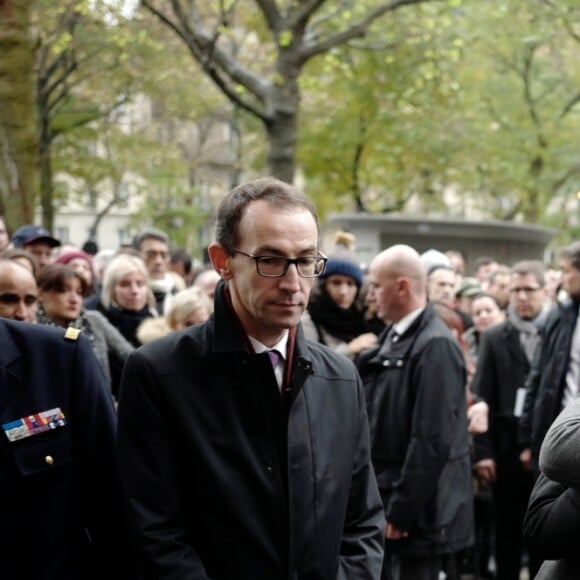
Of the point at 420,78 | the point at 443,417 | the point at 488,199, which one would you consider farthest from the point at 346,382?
the point at 488,199

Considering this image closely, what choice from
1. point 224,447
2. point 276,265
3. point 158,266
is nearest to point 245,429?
point 224,447

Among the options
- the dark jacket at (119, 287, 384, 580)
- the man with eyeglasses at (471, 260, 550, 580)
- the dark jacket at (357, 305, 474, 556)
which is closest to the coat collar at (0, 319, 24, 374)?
the dark jacket at (119, 287, 384, 580)

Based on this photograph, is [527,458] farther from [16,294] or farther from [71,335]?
[71,335]

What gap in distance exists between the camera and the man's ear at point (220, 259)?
3.26 meters

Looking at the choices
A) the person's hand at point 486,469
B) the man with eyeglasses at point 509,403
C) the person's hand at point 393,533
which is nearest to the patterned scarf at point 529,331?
the man with eyeglasses at point 509,403

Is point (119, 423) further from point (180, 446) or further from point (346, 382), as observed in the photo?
point (346, 382)

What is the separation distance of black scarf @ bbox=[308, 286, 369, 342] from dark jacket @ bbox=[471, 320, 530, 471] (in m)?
1.41

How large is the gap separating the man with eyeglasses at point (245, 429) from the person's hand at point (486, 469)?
498 cm

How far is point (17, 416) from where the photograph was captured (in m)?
3.02

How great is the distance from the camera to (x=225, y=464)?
3.05 m

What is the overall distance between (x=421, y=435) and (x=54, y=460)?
116 inches

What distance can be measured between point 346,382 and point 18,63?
537 cm

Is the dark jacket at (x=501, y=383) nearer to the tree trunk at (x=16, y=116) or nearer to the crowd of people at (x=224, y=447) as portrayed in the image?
the tree trunk at (x=16, y=116)

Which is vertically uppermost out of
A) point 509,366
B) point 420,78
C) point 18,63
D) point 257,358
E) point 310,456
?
point 420,78
